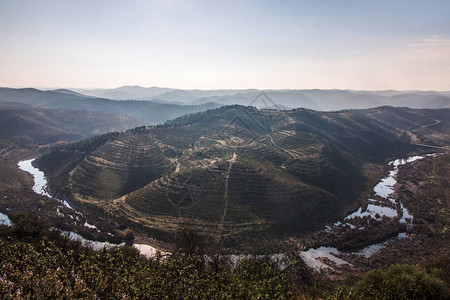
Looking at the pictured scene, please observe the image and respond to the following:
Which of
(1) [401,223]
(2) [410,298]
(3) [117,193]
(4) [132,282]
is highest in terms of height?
(4) [132,282]

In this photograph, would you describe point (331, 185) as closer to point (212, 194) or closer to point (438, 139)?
point (212, 194)

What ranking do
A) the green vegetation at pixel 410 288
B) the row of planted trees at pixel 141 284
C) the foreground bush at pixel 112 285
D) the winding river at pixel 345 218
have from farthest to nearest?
the winding river at pixel 345 218
the green vegetation at pixel 410 288
the row of planted trees at pixel 141 284
the foreground bush at pixel 112 285

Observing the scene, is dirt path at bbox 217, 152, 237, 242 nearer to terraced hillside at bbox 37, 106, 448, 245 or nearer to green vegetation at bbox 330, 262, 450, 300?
terraced hillside at bbox 37, 106, 448, 245

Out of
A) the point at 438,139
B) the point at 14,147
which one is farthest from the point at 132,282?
the point at 438,139

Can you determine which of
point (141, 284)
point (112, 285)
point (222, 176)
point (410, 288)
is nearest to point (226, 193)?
point (222, 176)

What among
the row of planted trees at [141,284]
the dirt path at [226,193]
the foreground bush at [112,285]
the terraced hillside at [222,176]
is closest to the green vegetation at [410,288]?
the row of planted trees at [141,284]

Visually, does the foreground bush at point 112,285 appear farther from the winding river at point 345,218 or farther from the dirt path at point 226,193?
the dirt path at point 226,193

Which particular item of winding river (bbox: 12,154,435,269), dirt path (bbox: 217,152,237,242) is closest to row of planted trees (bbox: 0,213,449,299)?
winding river (bbox: 12,154,435,269)
